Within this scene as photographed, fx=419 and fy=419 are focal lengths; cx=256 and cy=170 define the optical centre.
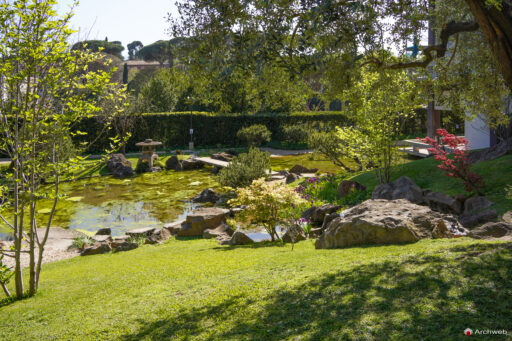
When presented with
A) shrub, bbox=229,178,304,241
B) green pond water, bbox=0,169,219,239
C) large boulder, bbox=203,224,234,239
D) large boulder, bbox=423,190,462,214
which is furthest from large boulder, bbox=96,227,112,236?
large boulder, bbox=423,190,462,214

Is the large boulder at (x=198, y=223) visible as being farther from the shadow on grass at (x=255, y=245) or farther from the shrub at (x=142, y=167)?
the shrub at (x=142, y=167)

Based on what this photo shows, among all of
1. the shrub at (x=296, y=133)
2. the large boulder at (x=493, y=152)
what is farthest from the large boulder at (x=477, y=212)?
the shrub at (x=296, y=133)

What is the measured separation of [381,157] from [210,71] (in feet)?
26.8

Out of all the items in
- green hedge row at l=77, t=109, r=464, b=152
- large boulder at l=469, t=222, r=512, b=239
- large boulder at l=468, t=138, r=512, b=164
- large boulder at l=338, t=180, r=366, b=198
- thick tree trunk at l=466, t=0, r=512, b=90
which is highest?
thick tree trunk at l=466, t=0, r=512, b=90

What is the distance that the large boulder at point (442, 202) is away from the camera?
33.3 feet

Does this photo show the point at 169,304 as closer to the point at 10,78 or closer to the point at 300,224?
the point at 10,78

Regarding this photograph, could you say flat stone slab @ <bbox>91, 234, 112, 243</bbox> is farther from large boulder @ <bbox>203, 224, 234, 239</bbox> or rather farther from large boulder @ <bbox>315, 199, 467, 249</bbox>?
large boulder @ <bbox>315, 199, 467, 249</bbox>

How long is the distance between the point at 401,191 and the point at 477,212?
2.05 m

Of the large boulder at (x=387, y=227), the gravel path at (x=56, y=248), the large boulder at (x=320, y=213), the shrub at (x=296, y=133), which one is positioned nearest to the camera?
the large boulder at (x=387, y=227)

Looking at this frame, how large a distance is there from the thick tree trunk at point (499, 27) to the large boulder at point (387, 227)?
2.86 metres

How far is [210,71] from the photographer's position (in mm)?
7113

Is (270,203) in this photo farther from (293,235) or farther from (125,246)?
(125,246)

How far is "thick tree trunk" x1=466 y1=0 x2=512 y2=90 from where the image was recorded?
5.54 meters

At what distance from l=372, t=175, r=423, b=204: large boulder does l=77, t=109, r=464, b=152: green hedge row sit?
848 inches
